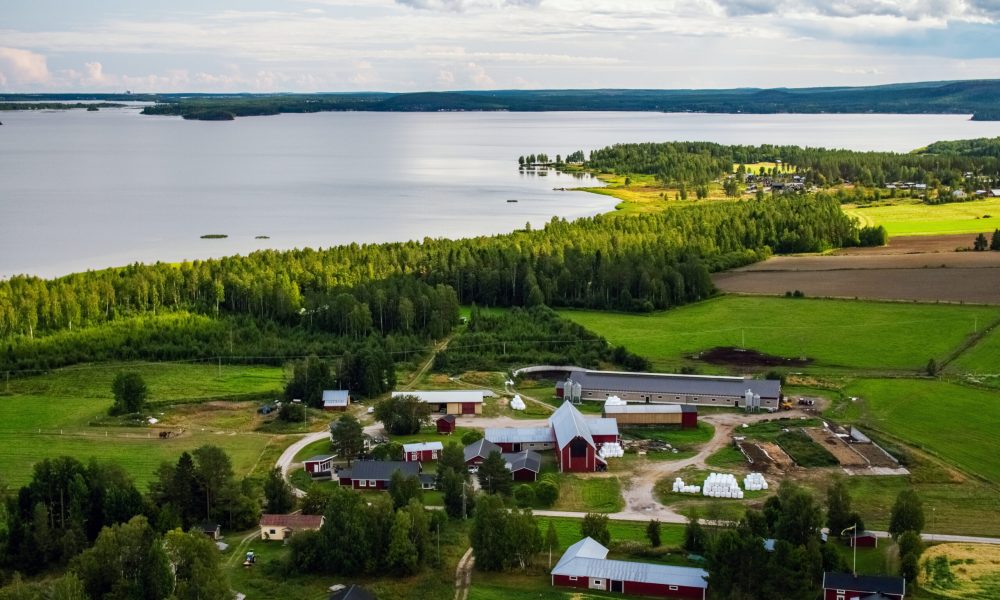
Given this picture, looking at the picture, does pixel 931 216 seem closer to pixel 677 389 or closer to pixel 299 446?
pixel 677 389

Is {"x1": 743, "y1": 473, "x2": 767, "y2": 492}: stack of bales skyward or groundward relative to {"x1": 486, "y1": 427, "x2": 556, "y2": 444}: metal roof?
groundward

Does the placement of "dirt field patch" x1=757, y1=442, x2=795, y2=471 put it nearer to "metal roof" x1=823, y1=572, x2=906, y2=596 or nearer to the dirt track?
"metal roof" x1=823, y1=572, x2=906, y2=596

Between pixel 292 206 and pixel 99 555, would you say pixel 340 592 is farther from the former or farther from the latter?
pixel 292 206

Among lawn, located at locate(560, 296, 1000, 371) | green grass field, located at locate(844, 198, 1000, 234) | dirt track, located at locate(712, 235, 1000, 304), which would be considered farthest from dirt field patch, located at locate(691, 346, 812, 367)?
green grass field, located at locate(844, 198, 1000, 234)

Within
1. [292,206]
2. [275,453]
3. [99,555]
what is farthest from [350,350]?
[292,206]

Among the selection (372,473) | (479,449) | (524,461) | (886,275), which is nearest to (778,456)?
(524,461)

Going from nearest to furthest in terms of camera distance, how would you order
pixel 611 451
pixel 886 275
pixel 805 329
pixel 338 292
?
1. pixel 611 451
2. pixel 805 329
3. pixel 338 292
4. pixel 886 275
